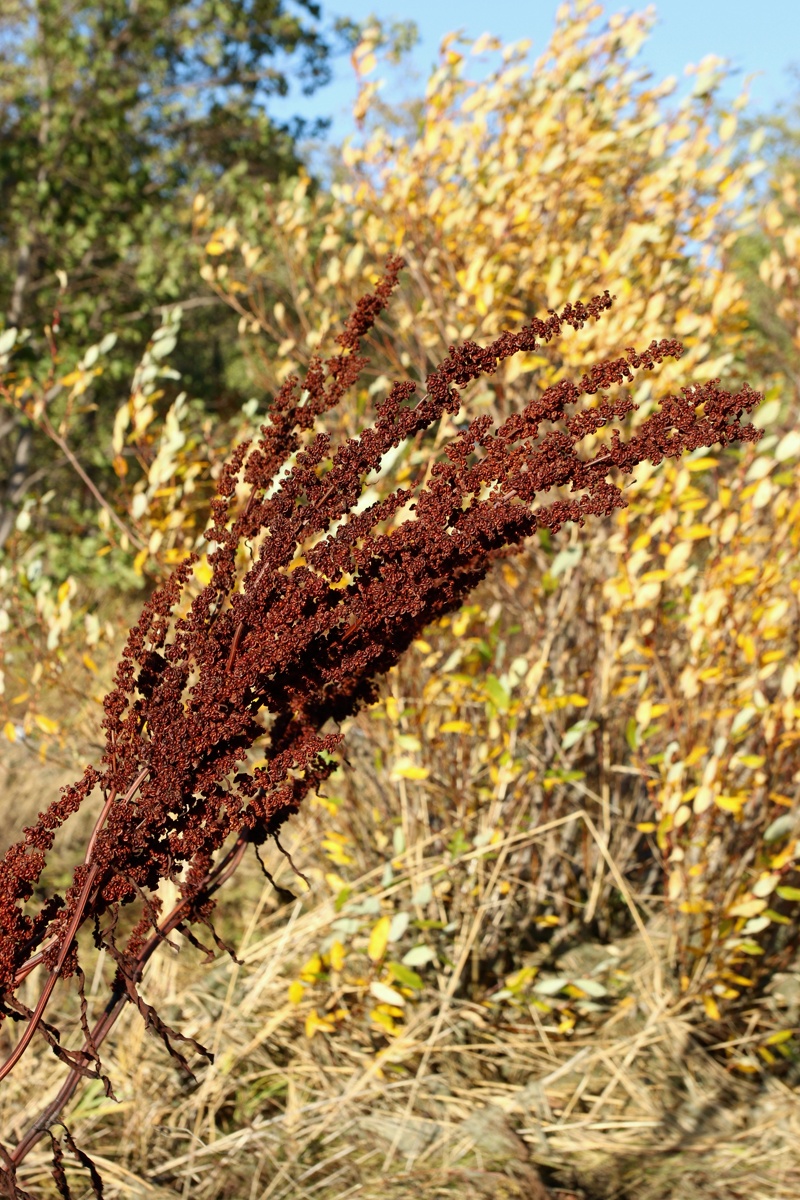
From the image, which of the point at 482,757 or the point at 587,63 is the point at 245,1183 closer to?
the point at 482,757

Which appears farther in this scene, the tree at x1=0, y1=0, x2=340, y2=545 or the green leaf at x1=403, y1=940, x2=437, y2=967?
the tree at x1=0, y1=0, x2=340, y2=545

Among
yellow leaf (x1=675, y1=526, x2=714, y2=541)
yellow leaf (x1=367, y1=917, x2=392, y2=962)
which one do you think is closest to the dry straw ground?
yellow leaf (x1=367, y1=917, x2=392, y2=962)

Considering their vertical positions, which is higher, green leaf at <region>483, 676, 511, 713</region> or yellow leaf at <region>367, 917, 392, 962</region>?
green leaf at <region>483, 676, 511, 713</region>

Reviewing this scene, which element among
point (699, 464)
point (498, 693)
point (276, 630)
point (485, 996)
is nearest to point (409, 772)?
point (498, 693)

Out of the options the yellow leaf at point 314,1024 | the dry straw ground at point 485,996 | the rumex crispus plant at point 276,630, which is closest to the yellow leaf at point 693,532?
the dry straw ground at point 485,996

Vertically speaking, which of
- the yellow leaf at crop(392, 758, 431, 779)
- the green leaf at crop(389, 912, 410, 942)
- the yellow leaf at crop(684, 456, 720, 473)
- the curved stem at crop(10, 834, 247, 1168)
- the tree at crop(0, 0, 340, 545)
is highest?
the tree at crop(0, 0, 340, 545)

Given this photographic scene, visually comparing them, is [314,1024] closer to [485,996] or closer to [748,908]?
[485,996]

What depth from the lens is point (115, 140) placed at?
7.12 m

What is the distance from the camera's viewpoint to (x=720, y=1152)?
2.35 metres

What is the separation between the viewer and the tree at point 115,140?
6887mm

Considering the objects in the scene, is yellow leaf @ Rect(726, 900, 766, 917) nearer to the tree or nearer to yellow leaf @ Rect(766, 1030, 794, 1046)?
yellow leaf @ Rect(766, 1030, 794, 1046)

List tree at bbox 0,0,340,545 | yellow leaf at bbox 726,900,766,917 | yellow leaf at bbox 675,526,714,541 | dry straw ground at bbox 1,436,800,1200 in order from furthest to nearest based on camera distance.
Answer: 1. tree at bbox 0,0,340,545
2. yellow leaf at bbox 675,526,714,541
3. yellow leaf at bbox 726,900,766,917
4. dry straw ground at bbox 1,436,800,1200

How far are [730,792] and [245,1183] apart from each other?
5.11ft

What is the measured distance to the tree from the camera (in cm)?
689
